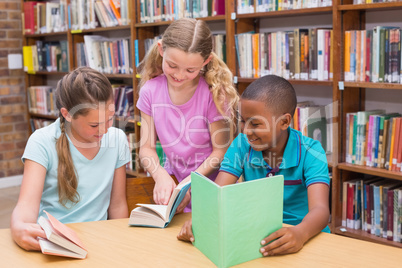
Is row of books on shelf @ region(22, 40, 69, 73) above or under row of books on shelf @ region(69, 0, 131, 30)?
under

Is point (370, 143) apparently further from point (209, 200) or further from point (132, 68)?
point (132, 68)

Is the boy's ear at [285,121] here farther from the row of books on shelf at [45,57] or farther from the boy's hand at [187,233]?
the row of books on shelf at [45,57]

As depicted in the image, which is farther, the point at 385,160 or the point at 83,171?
the point at 385,160

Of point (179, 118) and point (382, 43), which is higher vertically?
point (382, 43)

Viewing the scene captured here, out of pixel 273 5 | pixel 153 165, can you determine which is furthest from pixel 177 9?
pixel 153 165

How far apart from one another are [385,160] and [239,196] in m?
1.55

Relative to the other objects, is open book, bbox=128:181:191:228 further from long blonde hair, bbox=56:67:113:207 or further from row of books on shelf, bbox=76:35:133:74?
row of books on shelf, bbox=76:35:133:74

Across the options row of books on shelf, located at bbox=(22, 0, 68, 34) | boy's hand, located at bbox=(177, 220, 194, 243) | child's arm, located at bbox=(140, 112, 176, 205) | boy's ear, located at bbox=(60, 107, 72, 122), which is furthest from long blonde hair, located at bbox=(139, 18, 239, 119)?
row of books on shelf, located at bbox=(22, 0, 68, 34)

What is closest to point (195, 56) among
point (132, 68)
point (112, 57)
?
point (132, 68)

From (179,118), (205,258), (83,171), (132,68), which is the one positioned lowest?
(205,258)

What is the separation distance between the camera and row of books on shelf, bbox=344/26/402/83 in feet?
7.20

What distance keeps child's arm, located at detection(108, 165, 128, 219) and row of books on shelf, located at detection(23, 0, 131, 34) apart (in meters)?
2.13

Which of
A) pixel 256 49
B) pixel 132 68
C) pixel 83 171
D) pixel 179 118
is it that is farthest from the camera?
pixel 132 68

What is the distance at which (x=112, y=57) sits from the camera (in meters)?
3.74
